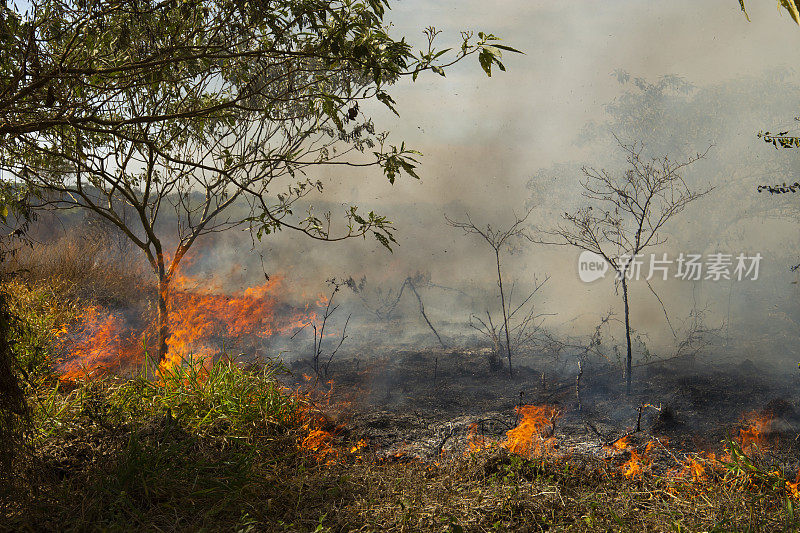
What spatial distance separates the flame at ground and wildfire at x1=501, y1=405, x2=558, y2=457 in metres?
3.78

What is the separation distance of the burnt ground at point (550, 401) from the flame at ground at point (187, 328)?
1.19 metres

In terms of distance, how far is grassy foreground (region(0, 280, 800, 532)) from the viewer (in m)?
3.07

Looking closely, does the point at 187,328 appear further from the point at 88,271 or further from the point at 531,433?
the point at 531,433

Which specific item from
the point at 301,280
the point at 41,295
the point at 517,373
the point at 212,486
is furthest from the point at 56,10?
the point at 301,280

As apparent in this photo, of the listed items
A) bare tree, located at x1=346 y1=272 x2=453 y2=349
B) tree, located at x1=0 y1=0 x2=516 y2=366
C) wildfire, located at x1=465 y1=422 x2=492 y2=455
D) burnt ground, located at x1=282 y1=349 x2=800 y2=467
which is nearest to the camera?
tree, located at x1=0 y1=0 x2=516 y2=366

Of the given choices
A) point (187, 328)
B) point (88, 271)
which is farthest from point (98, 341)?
point (88, 271)

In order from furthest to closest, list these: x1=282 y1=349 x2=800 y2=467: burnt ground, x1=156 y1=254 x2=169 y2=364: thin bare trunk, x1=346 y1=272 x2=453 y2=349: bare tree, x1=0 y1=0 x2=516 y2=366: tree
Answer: x1=346 y1=272 x2=453 y2=349: bare tree < x1=156 y1=254 x2=169 y2=364: thin bare trunk < x1=282 y1=349 x2=800 y2=467: burnt ground < x1=0 y1=0 x2=516 y2=366: tree

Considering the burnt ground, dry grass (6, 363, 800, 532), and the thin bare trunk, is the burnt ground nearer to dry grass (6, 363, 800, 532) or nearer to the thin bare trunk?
dry grass (6, 363, 800, 532)

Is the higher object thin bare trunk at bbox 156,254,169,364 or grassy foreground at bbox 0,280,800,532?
thin bare trunk at bbox 156,254,169,364

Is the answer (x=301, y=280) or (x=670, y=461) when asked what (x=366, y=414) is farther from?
(x=301, y=280)

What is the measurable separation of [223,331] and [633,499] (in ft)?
22.1

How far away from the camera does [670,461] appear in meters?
4.59

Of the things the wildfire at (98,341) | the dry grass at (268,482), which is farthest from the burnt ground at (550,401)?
the wildfire at (98,341)

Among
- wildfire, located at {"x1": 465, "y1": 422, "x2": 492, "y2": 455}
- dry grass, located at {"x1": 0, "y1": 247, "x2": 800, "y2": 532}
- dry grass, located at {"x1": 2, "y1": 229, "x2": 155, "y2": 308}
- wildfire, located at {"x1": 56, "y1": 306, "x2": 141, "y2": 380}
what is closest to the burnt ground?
wildfire, located at {"x1": 465, "y1": 422, "x2": 492, "y2": 455}
